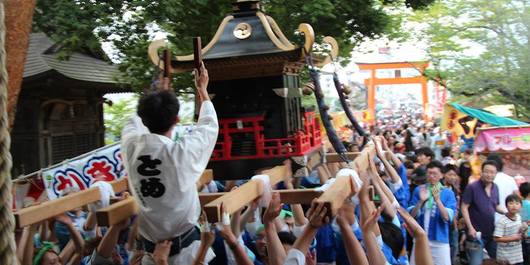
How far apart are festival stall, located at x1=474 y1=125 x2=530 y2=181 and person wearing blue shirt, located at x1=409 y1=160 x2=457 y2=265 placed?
4966 millimetres

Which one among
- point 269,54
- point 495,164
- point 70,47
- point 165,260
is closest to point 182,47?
point 70,47

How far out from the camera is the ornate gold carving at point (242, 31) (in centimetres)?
487

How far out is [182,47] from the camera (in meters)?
9.95

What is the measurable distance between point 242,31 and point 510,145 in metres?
6.56

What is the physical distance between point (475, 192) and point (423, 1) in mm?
5605

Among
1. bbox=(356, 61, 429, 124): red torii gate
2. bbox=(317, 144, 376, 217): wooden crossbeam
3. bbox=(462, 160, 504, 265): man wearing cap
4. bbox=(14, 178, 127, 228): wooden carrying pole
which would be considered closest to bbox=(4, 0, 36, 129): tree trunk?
bbox=(14, 178, 127, 228): wooden carrying pole

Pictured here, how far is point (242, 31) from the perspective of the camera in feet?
16.1

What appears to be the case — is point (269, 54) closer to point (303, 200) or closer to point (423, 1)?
point (303, 200)

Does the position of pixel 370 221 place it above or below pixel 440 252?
above

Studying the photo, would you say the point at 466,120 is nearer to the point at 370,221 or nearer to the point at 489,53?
the point at 489,53

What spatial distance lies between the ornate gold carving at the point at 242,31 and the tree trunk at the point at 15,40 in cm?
187

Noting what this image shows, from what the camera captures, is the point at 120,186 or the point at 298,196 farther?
the point at 120,186

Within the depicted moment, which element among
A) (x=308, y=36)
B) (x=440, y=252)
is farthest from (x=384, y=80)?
(x=308, y=36)

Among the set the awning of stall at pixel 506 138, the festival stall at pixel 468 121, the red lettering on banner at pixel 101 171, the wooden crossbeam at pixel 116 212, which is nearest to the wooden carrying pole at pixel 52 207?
the wooden crossbeam at pixel 116 212
